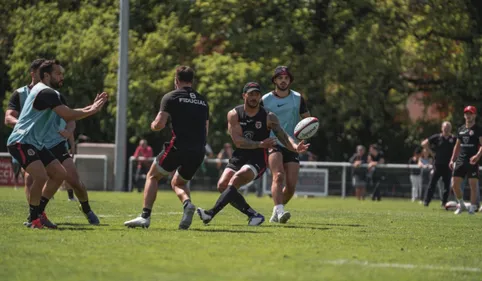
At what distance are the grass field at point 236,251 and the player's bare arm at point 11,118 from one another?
124 centimetres

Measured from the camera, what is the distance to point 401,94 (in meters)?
41.0

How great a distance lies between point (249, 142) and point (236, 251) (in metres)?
4.00

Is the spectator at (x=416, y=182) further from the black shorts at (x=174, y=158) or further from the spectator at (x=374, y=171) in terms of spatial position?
the black shorts at (x=174, y=158)

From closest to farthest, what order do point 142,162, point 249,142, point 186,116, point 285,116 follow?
1. point 186,116
2. point 249,142
3. point 285,116
4. point 142,162

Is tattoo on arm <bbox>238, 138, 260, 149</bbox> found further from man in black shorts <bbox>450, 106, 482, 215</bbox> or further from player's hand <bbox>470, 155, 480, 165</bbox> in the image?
man in black shorts <bbox>450, 106, 482, 215</bbox>

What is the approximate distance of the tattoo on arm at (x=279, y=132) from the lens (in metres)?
14.5

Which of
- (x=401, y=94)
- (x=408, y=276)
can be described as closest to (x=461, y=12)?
(x=401, y=94)

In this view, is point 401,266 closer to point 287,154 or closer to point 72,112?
point 72,112

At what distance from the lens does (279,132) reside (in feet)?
47.8

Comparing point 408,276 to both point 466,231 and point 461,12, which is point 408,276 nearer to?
point 466,231

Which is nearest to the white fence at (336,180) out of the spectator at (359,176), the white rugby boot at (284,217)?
the spectator at (359,176)

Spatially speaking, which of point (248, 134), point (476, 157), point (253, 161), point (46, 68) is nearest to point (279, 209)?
point (253, 161)

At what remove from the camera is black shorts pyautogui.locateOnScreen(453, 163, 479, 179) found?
22.0 meters

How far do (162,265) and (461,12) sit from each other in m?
31.7
